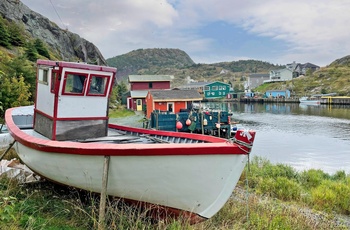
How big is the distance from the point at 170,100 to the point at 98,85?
2556cm

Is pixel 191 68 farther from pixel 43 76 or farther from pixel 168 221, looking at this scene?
pixel 168 221

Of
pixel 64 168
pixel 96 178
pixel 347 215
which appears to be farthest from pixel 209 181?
pixel 347 215

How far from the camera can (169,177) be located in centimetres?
448

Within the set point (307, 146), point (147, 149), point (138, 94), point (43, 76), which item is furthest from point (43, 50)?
point (147, 149)

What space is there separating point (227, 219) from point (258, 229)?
0.71 metres

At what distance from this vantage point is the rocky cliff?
41906mm

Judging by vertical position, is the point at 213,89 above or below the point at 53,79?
above

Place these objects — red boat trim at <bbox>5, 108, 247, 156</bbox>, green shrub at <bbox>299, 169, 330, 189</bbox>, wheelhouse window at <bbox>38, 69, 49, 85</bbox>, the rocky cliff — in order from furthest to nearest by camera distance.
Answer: the rocky cliff → green shrub at <bbox>299, 169, 330, 189</bbox> → wheelhouse window at <bbox>38, 69, 49, 85</bbox> → red boat trim at <bbox>5, 108, 247, 156</bbox>

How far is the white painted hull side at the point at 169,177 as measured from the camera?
431cm

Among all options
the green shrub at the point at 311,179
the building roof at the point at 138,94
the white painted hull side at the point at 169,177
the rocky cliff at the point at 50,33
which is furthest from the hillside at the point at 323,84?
the white painted hull side at the point at 169,177

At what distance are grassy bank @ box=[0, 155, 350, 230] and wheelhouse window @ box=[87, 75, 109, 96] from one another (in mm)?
2254

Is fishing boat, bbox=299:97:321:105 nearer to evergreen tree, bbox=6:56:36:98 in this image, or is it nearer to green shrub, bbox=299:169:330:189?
green shrub, bbox=299:169:330:189

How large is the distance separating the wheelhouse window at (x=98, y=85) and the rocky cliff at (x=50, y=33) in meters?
38.1

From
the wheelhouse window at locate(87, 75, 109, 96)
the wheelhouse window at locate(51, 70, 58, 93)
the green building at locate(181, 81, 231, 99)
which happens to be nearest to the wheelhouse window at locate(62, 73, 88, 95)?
the wheelhouse window at locate(87, 75, 109, 96)
